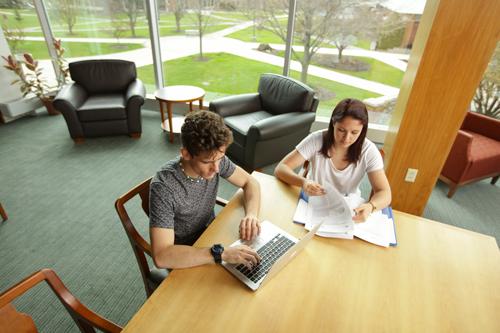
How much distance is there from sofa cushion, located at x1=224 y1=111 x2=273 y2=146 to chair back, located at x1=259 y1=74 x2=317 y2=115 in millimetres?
161

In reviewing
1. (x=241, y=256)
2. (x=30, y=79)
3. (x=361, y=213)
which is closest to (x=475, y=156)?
(x=361, y=213)

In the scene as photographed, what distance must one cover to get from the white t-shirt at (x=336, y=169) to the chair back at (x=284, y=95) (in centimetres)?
152

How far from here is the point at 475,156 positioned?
2.64 m

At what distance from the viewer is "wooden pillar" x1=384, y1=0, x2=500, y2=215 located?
1.79 metres

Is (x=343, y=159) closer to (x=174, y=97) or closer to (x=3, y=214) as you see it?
(x=174, y=97)

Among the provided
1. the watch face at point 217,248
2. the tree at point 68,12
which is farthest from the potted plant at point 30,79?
the watch face at point 217,248

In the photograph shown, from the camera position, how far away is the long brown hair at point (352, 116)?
142cm

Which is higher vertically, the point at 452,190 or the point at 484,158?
the point at 484,158

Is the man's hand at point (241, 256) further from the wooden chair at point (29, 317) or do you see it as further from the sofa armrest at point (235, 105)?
the sofa armrest at point (235, 105)

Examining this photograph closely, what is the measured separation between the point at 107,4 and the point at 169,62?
3.72 feet

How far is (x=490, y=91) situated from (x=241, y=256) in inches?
154

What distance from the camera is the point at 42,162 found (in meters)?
3.13

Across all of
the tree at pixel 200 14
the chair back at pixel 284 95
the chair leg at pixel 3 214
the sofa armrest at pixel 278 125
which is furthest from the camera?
the tree at pixel 200 14

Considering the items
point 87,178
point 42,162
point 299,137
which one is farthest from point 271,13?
point 42,162
